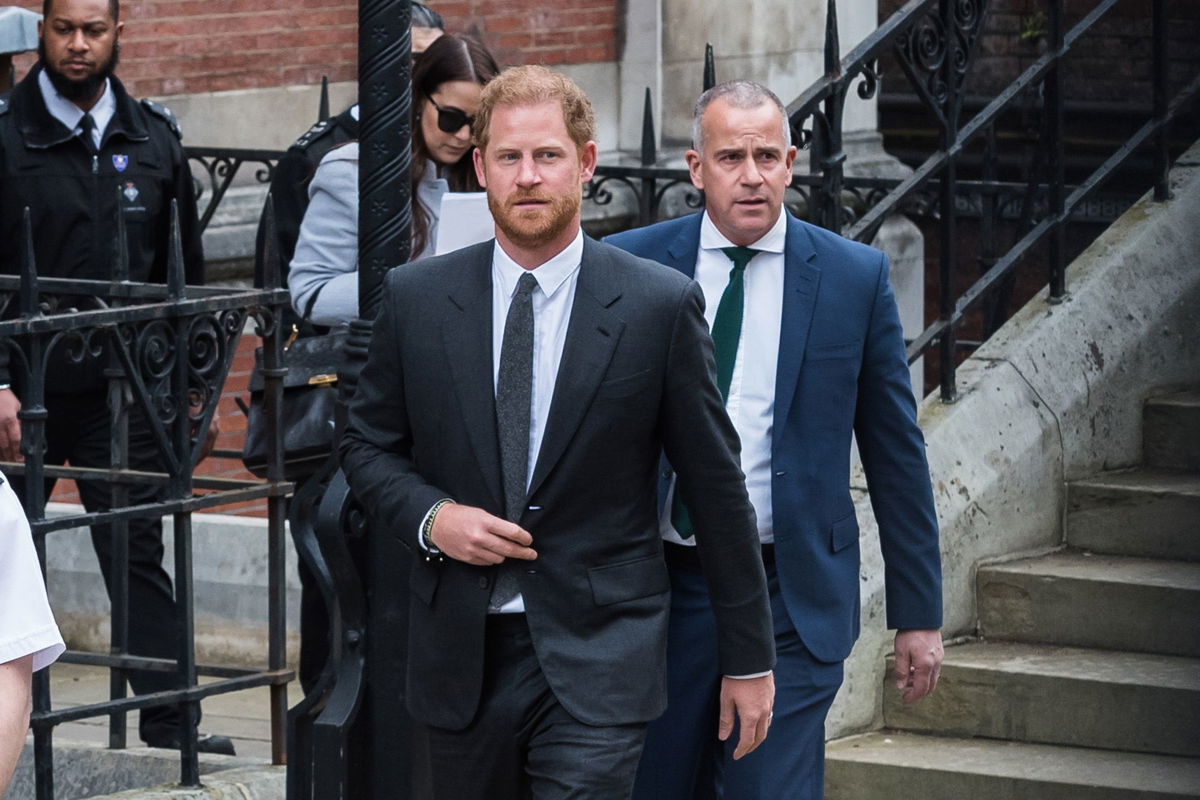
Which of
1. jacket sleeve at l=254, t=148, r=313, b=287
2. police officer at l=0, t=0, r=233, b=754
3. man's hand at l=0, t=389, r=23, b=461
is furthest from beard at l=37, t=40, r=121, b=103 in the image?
man's hand at l=0, t=389, r=23, b=461

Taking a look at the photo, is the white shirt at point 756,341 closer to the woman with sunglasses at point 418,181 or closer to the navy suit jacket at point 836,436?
the navy suit jacket at point 836,436

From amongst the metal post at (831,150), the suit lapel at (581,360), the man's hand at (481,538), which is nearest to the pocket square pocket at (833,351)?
the suit lapel at (581,360)

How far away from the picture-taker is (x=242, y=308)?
5477 millimetres

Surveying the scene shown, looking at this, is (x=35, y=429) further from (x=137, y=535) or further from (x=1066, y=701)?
(x=1066, y=701)

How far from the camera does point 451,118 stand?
17.2 feet

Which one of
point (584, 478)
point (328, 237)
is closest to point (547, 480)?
point (584, 478)

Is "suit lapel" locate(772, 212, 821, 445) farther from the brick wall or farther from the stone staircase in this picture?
the brick wall

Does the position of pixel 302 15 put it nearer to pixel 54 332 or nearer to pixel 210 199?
pixel 210 199

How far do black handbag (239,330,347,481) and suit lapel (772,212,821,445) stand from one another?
1.49m

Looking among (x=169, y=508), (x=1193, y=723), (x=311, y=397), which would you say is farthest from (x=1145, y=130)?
(x=169, y=508)

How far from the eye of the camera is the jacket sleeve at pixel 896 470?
4.37 m

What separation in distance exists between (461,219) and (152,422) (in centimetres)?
108

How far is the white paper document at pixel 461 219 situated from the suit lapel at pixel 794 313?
62cm

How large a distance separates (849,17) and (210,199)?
331 cm
